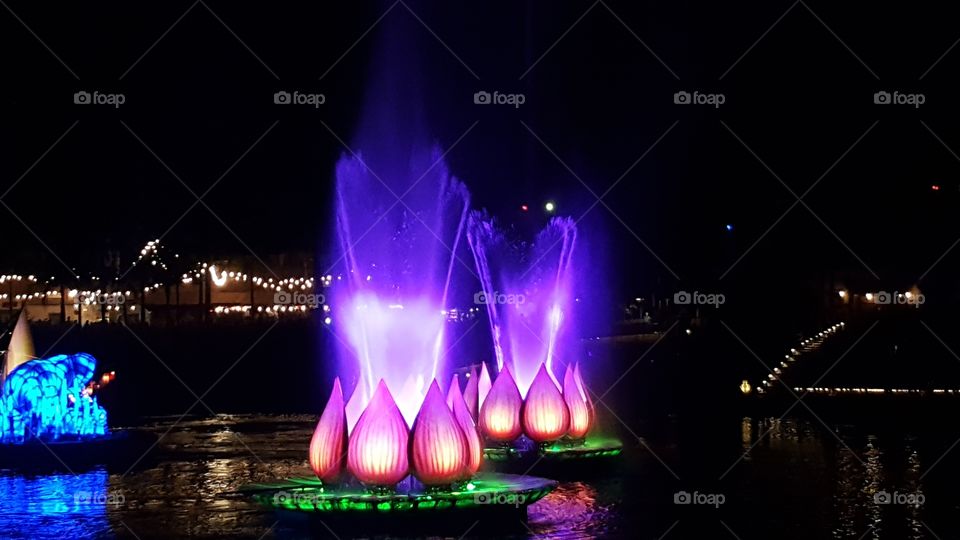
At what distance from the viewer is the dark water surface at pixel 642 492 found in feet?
39.7

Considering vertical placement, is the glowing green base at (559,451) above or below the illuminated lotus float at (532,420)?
below

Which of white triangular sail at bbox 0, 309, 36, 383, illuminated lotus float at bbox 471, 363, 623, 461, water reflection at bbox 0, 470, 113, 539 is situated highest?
white triangular sail at bbox 0, 309, 36, 383

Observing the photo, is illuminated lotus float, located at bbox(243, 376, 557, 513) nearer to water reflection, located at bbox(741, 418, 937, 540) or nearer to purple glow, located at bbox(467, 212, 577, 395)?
water reflection, located at bbox(741, 418, 937, 540)

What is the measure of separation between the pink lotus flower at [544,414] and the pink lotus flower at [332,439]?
4.62 meters

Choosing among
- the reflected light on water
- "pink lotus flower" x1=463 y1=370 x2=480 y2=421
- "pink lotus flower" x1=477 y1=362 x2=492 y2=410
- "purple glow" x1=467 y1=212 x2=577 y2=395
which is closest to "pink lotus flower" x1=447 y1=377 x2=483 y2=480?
the reflected light on water

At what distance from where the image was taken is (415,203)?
105ft

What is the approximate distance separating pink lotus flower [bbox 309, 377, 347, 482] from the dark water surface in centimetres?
52

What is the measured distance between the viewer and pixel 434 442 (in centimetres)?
1219

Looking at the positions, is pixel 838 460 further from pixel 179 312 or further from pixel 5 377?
pixel 179 312

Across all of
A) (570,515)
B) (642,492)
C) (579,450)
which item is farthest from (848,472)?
(570,515)

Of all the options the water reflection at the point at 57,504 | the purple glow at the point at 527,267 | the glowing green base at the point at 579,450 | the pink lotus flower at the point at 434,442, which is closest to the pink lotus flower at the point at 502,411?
the glowing green base at the point at 579,450

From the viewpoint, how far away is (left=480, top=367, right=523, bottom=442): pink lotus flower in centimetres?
1667

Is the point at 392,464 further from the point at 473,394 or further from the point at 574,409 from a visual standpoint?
the point at 473,394

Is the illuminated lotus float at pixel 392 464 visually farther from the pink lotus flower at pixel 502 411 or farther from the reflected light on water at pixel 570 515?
the pink lotus flower at pixel 502 411
